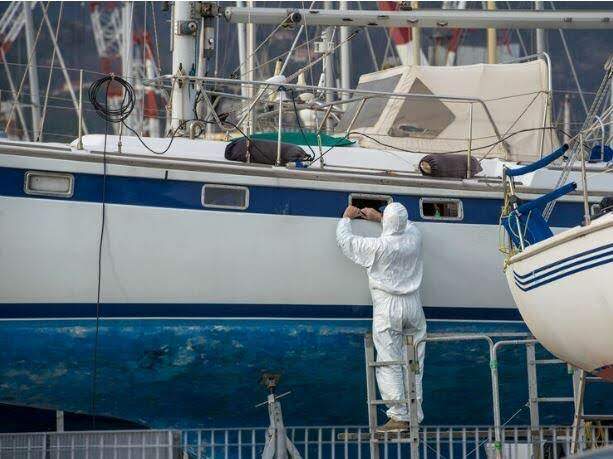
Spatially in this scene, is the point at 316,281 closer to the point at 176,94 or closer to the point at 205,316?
the point at 205,316

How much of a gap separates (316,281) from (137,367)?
178 cm

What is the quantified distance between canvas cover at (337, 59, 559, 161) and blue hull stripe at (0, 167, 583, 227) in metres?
1.14

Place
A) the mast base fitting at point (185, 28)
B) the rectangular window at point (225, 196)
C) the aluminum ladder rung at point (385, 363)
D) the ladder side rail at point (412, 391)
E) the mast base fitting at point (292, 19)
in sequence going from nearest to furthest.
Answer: the ladder side rail at point (412, 391), the aluminum ladder rung at point (385, 363), the rectangular window at point (225, 196), the mast base fitting at point (185, 28), the mast base fitting at point (292, 19)

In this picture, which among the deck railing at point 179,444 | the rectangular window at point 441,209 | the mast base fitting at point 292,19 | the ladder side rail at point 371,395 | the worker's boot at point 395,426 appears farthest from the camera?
the mast base fitting at point 292,19

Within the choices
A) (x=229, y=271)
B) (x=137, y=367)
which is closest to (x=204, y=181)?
(x=229, y=271)

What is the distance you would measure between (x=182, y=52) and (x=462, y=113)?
3003 mm

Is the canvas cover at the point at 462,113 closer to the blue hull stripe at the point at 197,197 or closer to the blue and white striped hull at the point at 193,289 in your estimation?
the blue hull stripe at the point at 197,197

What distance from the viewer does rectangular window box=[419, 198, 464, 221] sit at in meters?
13.0

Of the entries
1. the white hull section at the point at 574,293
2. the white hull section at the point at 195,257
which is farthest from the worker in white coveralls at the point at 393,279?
the white hull section at the point at 574,293

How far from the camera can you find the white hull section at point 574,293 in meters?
10.4

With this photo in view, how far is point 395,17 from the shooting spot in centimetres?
1450

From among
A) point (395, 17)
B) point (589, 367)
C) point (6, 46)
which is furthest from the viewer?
point (6, 46)

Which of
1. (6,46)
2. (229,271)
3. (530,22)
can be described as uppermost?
(6,46)

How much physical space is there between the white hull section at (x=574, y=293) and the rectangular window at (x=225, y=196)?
2.57 meters
